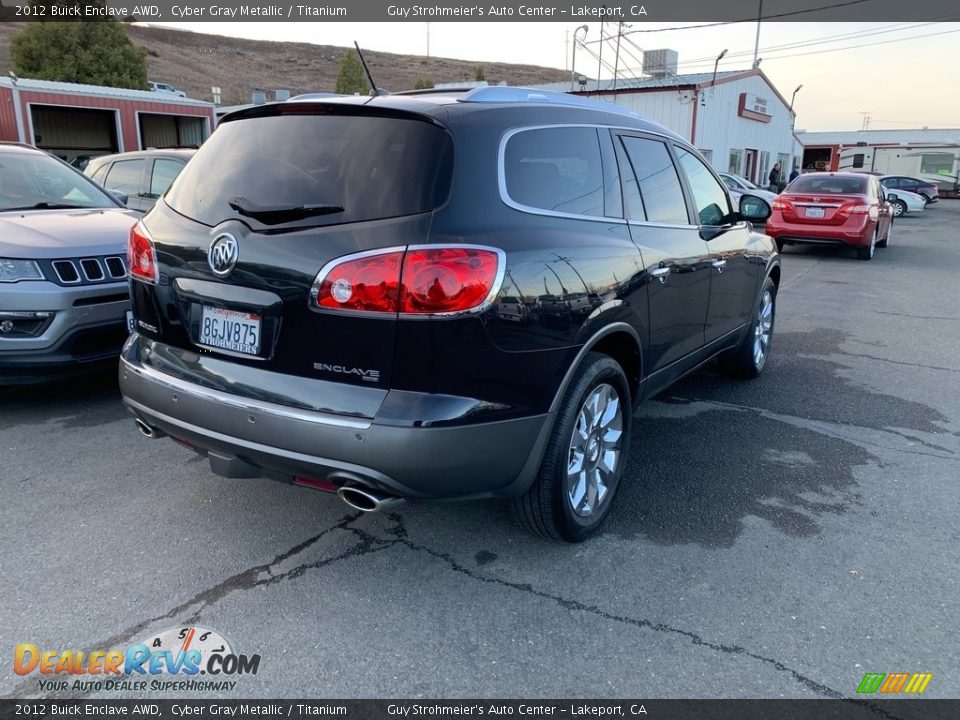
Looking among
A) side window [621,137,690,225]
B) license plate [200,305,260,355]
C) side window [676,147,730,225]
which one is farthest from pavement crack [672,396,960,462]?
license plate [200,305,260,355]

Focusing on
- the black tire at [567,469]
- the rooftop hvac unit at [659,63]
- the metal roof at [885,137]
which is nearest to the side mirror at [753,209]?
the black tire at [567,469]

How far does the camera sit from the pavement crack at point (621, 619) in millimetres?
2389

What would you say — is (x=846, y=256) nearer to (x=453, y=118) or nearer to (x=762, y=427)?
(x=762, y=427)

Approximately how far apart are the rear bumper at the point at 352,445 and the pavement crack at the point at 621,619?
1.45 ft

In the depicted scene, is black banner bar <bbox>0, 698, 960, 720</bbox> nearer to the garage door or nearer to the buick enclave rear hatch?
the buick enclave rear hatch

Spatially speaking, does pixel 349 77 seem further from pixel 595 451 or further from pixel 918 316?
pixel 595 451

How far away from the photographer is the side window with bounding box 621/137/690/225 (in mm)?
3645

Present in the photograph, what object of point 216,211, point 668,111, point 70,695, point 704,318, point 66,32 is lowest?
point 70,695

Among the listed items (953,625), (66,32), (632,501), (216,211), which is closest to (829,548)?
(953,625)

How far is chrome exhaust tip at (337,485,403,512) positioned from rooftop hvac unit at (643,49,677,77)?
33794mm

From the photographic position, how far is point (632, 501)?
3680 millimetres

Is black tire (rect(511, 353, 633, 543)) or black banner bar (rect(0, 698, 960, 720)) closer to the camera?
black banner bar (rect(0, 698, 960, 720))

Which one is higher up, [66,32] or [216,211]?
[66,32]

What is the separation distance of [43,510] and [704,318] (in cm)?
368
